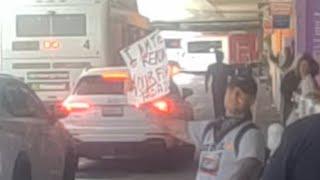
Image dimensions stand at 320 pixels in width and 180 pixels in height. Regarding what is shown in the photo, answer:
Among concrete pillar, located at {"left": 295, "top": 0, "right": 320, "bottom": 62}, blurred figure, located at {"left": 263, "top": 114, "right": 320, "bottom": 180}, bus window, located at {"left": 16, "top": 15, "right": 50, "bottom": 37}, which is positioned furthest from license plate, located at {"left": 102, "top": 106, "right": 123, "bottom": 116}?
blurred figure, located at {"left": 263, "top": 114, "right": 320, "bottom": 180}

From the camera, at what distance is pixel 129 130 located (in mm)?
13773

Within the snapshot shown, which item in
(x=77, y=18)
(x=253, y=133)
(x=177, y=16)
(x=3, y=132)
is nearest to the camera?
(x=253, y=133)

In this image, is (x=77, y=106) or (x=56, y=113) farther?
(x=77, y=106)

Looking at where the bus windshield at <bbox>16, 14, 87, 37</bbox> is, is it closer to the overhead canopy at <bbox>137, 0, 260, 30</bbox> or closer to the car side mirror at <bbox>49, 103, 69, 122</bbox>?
the car side mirror at <bbox>49, 103, 69, 122</bbox>

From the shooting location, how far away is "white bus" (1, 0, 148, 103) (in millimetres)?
20312

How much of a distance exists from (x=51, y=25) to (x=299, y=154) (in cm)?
1817

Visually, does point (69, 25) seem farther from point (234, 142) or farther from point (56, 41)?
point (234, 142)

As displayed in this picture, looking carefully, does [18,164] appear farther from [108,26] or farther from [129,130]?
[108,26]

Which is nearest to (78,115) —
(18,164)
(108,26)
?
(18,164)

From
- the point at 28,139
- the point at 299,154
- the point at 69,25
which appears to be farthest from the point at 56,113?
the point at 69,25

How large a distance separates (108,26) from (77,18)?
89 centimetres

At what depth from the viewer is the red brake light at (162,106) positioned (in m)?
14.0

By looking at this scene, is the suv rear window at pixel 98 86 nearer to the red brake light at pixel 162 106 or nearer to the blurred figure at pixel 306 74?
the red brake light at pixel 162 106

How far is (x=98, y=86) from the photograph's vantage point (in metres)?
14.2
